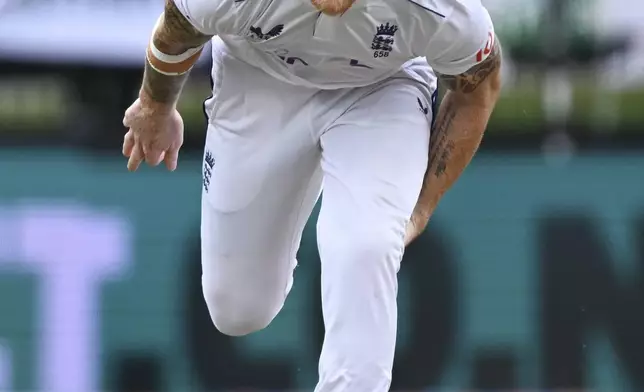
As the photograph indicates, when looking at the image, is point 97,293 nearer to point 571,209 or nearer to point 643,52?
point 571,209

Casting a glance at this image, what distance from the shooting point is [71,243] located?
269 inches

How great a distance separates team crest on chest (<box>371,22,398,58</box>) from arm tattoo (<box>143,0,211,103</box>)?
46cm

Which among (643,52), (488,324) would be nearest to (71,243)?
(488,324)

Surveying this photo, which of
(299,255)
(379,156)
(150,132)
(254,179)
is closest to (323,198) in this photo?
(379,156)

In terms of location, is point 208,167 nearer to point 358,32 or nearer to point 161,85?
point 161,85

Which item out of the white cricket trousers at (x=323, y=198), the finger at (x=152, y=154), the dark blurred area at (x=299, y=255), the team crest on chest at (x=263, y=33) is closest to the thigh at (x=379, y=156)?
the white cricket trousers at (x=323, y=198)

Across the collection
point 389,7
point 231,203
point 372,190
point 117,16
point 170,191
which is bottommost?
point 170,191

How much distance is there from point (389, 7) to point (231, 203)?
2.87 feet

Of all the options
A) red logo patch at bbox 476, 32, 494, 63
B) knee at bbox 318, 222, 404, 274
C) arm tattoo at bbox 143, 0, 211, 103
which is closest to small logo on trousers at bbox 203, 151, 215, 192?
arm tattoo at bbox 143, 0, 211, 103

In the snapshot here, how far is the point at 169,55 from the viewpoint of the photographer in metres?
3.49

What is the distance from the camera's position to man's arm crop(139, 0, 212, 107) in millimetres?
3373

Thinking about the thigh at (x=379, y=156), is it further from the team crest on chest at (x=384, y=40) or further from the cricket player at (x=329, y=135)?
the team crest on chest at (x=384, y=40)

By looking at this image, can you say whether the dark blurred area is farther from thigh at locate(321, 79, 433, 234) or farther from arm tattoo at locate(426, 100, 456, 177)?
thigh at locate(321, 79, 433, 234)

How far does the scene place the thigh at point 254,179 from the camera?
141 inches
